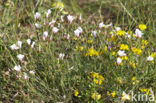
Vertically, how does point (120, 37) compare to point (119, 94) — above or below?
above

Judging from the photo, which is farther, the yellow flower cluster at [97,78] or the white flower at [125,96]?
the yellow flower cluster at [97,78]

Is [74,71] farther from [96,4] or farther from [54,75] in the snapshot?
[96,4]

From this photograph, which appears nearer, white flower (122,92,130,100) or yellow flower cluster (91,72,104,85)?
white flower (122,92,130,100)

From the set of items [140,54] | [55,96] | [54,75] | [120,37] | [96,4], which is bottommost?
[55,96]

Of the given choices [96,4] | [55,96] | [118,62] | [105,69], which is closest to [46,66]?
[55,96]

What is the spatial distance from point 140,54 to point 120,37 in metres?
0.27

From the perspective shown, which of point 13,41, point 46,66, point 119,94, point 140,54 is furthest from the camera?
point 13,41

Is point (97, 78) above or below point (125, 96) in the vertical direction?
above

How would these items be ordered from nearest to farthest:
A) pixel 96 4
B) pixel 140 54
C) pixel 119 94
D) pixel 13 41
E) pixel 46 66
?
pixel 119 94
pixel 140 54
pixel 46 66
pixel 13 41
pixel 96 4

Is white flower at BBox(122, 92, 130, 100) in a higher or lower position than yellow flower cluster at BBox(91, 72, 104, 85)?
lower

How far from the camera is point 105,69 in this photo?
1.98 m

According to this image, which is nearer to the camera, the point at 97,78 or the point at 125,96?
the point at 125,96

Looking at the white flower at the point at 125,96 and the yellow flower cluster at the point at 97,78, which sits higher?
the yellow flower cluster at the point at 97,78

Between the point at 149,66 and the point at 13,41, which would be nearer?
the point at 149,66
